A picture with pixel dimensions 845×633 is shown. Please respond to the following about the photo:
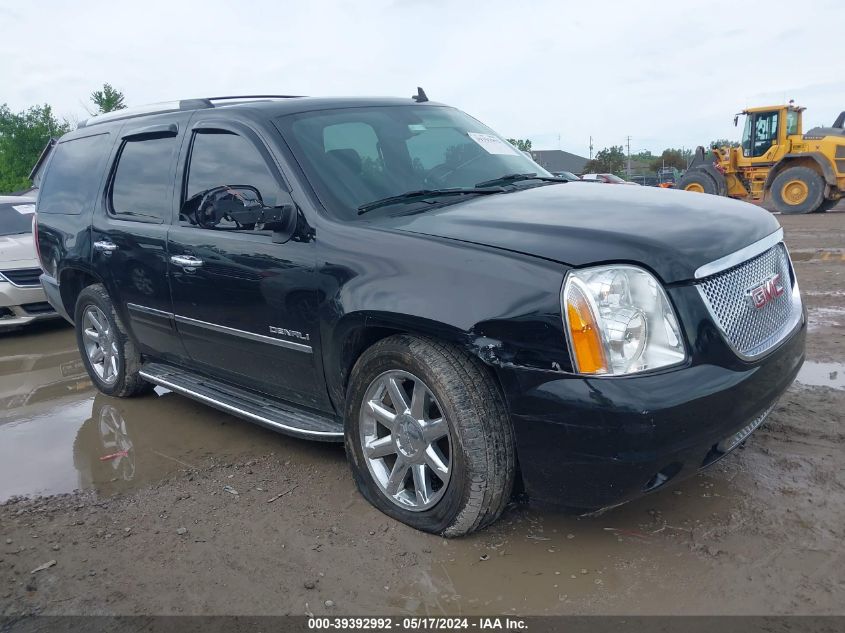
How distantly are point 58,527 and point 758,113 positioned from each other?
18992 mm

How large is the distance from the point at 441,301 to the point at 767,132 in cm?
1837

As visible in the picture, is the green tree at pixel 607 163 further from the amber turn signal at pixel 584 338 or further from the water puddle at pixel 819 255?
the amber turn signal at pixel 584 338

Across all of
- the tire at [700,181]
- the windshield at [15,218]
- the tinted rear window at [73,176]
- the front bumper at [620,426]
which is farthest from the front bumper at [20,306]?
the tire at [700,181]

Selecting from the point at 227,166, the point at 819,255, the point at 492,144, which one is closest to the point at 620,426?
the point at 492,144

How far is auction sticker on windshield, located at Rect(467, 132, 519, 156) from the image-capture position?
13.9ft

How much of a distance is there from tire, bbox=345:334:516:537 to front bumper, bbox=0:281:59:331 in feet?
19.0

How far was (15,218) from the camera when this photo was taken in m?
8.60

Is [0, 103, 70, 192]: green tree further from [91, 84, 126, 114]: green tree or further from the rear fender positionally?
the rear fender

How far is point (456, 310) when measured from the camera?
268 cm

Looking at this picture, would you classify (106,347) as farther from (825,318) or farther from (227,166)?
(825,318)

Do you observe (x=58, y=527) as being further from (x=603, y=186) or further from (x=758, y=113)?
(x=758, y=113)

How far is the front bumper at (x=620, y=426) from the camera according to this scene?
241cm

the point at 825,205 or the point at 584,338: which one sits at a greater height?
the point at 584,338

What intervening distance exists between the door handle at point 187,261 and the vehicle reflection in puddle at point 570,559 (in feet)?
6.36
